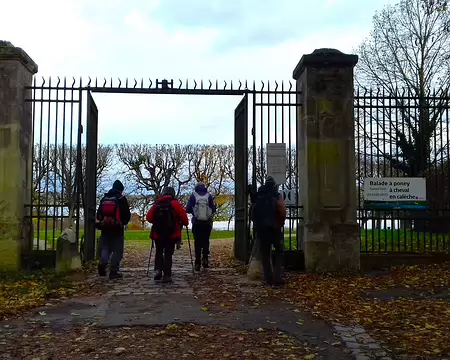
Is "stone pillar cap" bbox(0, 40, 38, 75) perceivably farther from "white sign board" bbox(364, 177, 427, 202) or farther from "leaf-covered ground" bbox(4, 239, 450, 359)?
"white sign board" bbox(364, 177, 427, 202)

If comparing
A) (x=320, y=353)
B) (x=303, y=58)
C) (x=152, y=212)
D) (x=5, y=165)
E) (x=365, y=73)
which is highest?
(x=365, y=73)

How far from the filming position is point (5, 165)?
9.50 meters

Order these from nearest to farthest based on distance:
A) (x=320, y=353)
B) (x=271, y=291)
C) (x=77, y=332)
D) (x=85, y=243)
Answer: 1. (x=320, y=353)
2. (x=77, y=332)
3. (x=271, y=291)
4. (x=85, y=243)

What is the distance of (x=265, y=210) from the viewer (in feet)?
28.2

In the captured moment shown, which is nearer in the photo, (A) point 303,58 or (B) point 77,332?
(B) point 77,332

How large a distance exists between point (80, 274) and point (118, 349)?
4.42 m

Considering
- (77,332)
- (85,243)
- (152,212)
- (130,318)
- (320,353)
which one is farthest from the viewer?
(85,243)

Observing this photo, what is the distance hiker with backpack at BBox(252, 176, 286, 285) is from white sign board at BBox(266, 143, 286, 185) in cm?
111

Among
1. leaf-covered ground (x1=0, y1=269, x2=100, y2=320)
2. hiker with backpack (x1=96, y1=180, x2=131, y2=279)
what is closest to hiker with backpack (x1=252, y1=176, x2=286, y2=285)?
hiker with backpack (x1=96, y1=180, x2=131, y2=279)

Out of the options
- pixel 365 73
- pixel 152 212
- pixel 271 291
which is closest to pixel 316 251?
pixel 271 291

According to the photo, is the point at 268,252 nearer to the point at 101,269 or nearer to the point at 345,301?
the point at 345,301

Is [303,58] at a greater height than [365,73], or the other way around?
[365,73]

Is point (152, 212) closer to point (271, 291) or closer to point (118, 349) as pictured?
point (271, 291)

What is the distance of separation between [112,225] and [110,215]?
0.17 m
